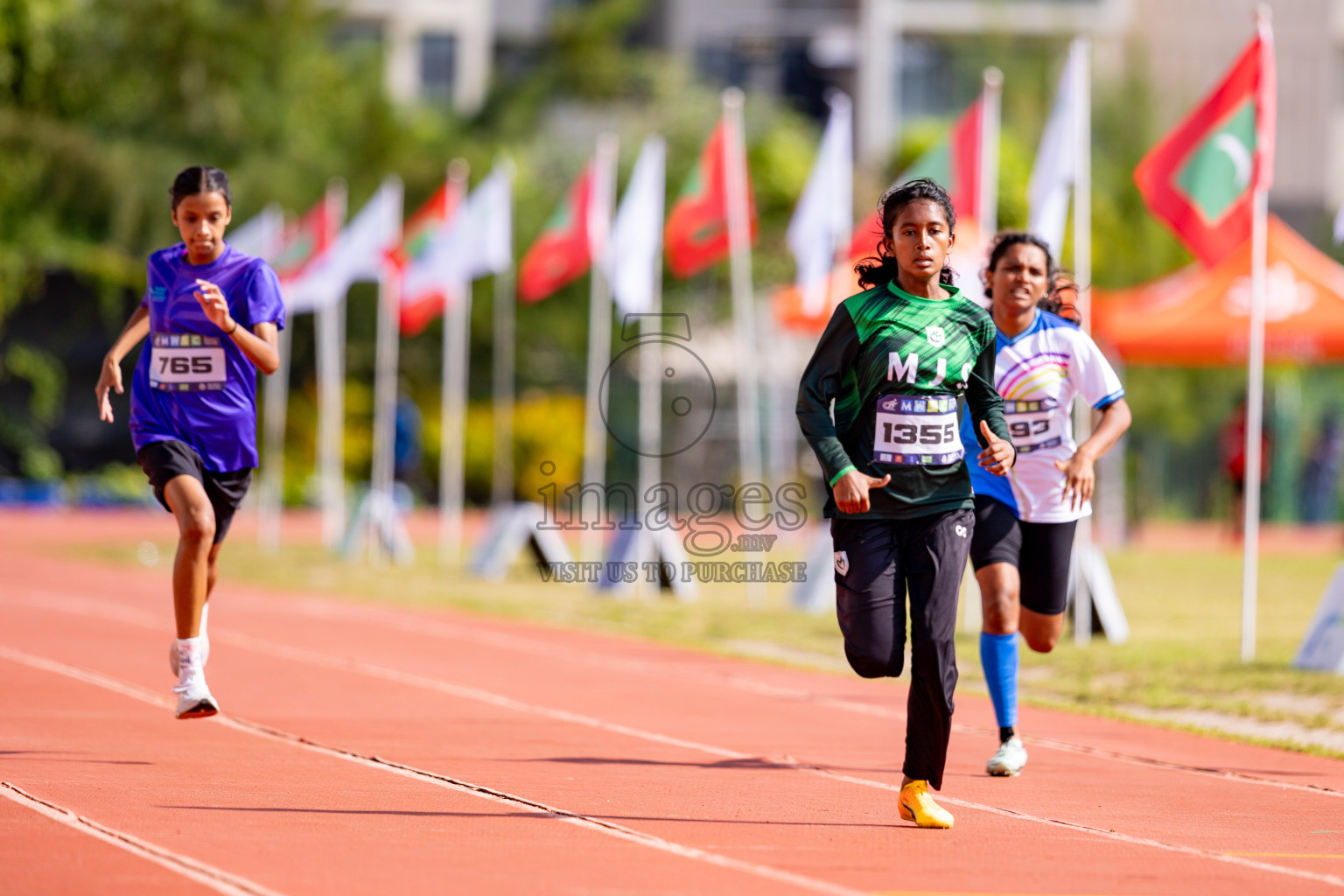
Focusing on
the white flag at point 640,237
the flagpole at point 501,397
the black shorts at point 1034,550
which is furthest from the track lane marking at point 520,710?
the flagpole at point 501,397

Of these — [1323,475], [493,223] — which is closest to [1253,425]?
[493,223]

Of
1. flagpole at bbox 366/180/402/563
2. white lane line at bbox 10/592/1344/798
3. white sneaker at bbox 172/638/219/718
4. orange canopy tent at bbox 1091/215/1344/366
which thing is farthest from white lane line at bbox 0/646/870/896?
orange canopy tent at bbox 1091/215/1344/366

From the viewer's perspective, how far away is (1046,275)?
8.29m

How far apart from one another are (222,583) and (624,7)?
87.1 feet

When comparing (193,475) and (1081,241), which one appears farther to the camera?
(1081,241)

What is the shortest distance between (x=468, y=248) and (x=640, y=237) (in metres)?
3.45

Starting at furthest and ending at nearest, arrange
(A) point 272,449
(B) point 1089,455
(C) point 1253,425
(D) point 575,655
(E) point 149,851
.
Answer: (A) point 272,449 < (C) point 1253,425 < (D) point 575,655 < (B) point 1089,455 < (E) point 149,851

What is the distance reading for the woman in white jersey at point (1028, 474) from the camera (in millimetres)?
7852

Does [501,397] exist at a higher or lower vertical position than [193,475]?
higher

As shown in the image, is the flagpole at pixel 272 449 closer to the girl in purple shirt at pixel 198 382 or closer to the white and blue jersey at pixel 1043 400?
the girl in purple shirt at pixel 198 382

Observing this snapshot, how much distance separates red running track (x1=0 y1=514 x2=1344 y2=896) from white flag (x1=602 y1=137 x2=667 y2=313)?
753 centimetres

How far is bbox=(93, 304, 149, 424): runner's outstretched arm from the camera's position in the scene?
8094mm

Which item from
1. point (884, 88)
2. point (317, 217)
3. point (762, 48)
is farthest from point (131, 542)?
point (762, 48)

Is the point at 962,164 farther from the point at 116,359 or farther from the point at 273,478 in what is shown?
the point at 273,478
